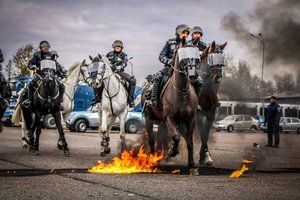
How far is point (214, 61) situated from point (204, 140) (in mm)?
1935

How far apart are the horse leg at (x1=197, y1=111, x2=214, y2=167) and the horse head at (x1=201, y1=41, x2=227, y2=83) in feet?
3.68

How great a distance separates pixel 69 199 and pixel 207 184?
2.67 m

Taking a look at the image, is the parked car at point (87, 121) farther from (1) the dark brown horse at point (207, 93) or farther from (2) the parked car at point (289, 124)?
(1) the dark brown horse at point (207, 93)

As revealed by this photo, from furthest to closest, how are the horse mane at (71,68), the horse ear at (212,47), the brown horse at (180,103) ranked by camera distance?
the horse mane at (71,68)
the horse ear at (212,47)
the brown horse at (180,103)

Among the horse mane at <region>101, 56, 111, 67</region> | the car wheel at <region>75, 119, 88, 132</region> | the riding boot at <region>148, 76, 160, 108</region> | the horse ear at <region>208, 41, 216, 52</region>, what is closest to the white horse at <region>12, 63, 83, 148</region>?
the horse mane at <region>101, 56, 111, 67</region>

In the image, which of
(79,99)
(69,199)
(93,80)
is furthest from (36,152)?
(79,99)

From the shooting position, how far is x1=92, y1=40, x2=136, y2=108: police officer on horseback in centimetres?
1523

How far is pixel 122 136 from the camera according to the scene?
14.6 m

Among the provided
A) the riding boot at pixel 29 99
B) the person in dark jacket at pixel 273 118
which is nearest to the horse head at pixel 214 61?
the riding boot at pixel 29 99

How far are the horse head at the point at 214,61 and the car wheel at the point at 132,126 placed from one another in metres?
20.7

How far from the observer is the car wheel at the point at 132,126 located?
3256 cm

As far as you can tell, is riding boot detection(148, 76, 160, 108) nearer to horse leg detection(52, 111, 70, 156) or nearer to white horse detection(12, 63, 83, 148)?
horse leg detection(52, 111, 70, 156)

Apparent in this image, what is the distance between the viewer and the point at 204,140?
11.8m

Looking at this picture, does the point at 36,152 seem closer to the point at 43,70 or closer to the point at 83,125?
the point at 43,70
